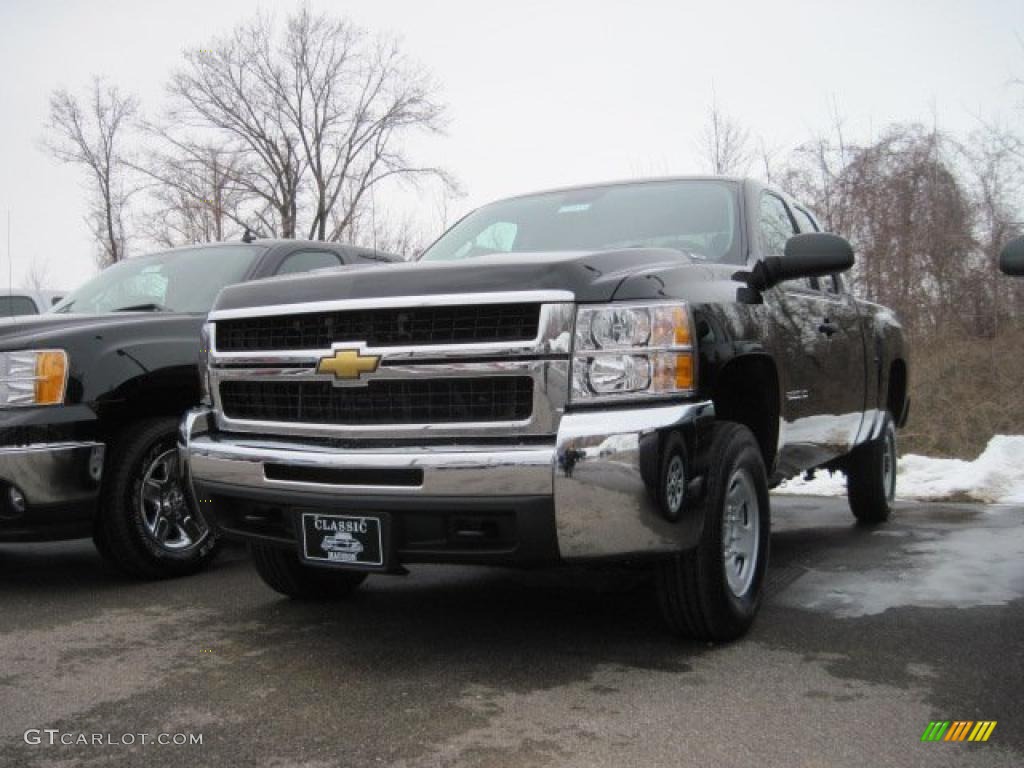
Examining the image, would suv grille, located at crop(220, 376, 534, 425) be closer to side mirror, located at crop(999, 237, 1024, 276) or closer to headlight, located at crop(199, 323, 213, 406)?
headlight, located at crop(199, 323, 213, 406)

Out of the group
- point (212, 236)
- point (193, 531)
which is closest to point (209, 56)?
point (212, 236)

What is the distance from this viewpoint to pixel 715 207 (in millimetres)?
4660

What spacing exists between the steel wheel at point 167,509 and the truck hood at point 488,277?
1684 mm

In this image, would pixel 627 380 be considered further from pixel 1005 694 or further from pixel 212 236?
pixel 212 236

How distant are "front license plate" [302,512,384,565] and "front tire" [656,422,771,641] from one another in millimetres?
974

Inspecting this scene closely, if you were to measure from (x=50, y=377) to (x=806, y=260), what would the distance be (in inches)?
131

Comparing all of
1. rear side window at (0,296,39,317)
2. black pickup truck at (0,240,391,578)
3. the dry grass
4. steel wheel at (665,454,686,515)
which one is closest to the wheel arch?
steel wheel at (665,454,686,515)

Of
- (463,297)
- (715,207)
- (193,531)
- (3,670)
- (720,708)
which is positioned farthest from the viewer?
(193,531)

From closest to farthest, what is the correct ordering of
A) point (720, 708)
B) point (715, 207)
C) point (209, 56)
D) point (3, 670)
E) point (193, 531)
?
point (720, 708) < point (3, 670) < point (715, 207) < point (193, 531) < point (209, 56)

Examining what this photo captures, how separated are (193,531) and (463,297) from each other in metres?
2.59

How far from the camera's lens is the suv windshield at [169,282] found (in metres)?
5.74

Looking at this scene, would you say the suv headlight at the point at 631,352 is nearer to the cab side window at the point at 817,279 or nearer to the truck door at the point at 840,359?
the truck door at the point at 840,359

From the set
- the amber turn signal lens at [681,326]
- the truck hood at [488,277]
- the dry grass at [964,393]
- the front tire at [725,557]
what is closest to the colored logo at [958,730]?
the front tire at [725,557]

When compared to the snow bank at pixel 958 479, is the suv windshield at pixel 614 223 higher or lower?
higher
